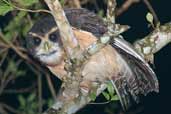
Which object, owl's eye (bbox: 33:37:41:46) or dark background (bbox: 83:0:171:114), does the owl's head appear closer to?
owl's eye (bbox: 33:37:41:46)

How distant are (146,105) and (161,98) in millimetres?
191

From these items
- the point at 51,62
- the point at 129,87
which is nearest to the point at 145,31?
the point at 129,87

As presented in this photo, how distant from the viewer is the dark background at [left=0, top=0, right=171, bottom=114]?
6949mm

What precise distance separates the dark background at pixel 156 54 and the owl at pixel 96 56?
1.58 m

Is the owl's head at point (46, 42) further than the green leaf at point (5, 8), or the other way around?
the owl's head at point (46, 42)

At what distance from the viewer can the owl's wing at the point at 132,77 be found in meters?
4.86

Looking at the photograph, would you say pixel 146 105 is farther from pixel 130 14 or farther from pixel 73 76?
pixel 73 76

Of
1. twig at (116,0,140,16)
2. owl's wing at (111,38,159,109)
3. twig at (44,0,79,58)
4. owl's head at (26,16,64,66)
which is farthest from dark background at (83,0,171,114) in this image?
twig at (44,0,79,58)

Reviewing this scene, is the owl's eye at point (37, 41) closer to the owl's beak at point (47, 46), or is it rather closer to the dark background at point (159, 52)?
the owl's beak at point (47, 46)

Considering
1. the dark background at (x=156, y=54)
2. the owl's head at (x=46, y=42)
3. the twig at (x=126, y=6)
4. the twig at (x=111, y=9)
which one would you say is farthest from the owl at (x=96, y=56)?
the dark background at (x=156, y=54)

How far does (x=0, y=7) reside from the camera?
14.0ft

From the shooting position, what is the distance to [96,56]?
16.2 feet

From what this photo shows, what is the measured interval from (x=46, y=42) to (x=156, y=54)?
98.0 inches

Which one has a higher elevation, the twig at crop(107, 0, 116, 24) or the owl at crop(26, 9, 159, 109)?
the twig at crop(107, 0, 116, 24)
